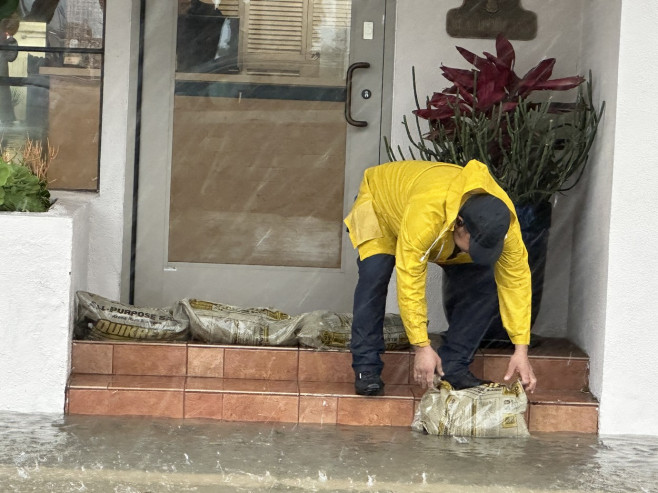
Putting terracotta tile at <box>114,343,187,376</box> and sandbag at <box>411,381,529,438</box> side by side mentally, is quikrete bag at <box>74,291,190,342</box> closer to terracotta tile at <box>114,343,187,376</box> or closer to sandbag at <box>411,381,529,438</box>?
terracotta tile at <box>114,343,187,376</box>

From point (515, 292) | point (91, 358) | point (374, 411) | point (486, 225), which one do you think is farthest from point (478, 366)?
point (91, 358)

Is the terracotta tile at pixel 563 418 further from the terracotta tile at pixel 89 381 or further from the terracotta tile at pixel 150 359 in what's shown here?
the terracotta tile at pixel 89 381

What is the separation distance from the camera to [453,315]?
203 inches

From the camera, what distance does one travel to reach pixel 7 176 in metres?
5.20

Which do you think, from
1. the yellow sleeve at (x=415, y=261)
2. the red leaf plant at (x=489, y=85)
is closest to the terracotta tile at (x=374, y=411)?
the yellow sleeve at (x=415, y=261)

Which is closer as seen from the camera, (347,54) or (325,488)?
(325,488)

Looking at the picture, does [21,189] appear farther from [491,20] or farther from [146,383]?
[491,20]

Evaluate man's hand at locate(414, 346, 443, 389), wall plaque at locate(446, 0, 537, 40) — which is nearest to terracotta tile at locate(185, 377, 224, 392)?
man's hand at locate(414, 346, 443, 389)

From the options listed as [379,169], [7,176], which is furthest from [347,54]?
[7,176]

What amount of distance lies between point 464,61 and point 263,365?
2162 mm

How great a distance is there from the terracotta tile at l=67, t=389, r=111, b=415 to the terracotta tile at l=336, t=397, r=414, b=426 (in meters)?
1.16

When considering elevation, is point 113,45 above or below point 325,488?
above

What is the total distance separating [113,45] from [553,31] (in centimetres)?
260

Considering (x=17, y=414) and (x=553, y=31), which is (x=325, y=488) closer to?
(x=17, y=414)
